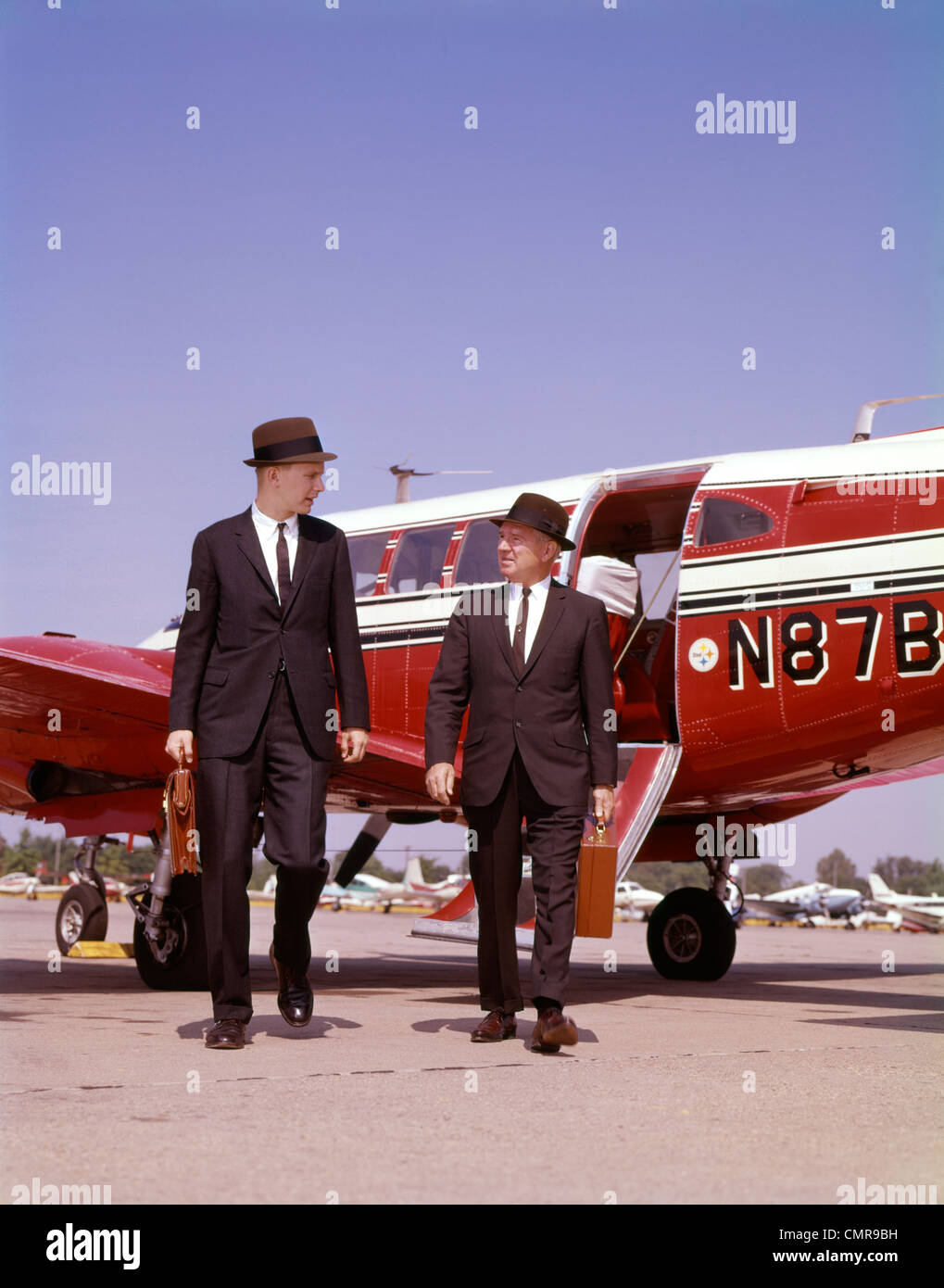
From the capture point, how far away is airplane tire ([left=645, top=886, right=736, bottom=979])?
11500 millimetres

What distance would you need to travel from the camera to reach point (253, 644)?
5.87 metres

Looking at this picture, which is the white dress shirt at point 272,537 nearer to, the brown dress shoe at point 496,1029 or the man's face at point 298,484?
the man's face at point 298,484

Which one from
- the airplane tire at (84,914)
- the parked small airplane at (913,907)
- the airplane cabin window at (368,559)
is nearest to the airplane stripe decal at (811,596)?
the airplane cabin window at (368,559)

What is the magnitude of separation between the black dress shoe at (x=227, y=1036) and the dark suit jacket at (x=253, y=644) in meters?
1.07

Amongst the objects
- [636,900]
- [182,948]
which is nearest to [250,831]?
[182,948]

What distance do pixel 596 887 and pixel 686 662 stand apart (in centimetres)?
337

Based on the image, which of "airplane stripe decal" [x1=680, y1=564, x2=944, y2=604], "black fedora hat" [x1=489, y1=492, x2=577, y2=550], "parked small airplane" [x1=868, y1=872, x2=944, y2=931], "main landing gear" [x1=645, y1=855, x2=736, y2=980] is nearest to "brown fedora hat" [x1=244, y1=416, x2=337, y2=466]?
"black fedora hat" [x1=489, y1=492, x2=577, y2=550]

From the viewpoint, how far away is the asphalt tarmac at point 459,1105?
10.6ft

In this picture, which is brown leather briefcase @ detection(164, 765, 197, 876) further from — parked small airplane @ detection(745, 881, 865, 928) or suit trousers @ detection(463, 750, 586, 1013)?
parked small airplane @ detection(745, 881, 865, 928)

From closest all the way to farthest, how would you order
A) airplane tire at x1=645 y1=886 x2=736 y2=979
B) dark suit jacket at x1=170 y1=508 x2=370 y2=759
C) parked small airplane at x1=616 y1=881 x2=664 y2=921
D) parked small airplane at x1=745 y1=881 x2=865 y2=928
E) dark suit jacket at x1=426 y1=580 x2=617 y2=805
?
dark suit jacket at x1=170 y1=508 x2=370 y2=759, dark suit jacket at x1=426 y1=580 x2=617 y2=805, airplane tire at x1=645 y1=886 x2=736 y2=979, parked small airplane at x1=745 y1=881 x2=865 y2=928, parked small airplane at x1=616 y1=881 x2=664 y2=921

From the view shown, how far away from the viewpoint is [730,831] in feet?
40.0

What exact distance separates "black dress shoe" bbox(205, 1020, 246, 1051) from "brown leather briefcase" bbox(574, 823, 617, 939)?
1.50 meters

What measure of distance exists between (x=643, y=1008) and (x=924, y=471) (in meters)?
3.64

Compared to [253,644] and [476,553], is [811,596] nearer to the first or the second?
[476,553]
